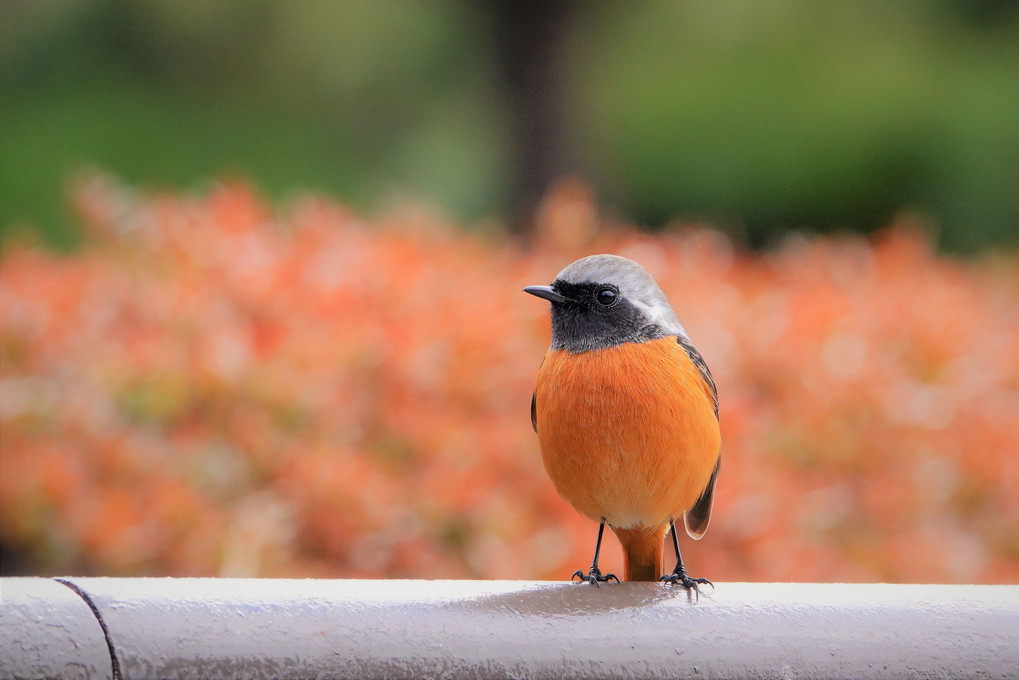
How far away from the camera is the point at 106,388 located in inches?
115

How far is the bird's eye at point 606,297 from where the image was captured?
76.3 inches

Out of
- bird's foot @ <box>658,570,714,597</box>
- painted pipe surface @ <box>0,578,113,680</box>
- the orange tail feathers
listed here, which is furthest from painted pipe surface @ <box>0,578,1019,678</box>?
the orange tail feathers

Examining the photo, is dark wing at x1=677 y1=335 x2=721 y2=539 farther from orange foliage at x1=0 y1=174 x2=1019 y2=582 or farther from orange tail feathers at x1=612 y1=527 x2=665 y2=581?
orange foliage at x1=0 y1=174 x2=1019 y2=582

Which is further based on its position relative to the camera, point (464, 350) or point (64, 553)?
point (464, 350)

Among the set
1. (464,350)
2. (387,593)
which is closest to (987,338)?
(464,350)

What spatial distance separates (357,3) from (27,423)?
15.6 ft

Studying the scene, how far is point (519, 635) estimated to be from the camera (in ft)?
4.86

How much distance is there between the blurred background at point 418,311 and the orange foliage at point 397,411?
0.01 m

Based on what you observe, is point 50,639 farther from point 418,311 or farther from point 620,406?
point 418,311

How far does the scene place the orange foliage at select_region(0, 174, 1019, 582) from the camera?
2.83m

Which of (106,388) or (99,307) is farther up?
(99,307)

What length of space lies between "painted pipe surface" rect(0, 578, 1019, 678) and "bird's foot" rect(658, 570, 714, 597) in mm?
179

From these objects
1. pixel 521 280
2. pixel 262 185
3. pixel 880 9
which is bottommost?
pixel 521 280

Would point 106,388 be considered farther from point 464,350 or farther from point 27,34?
point 27,34
